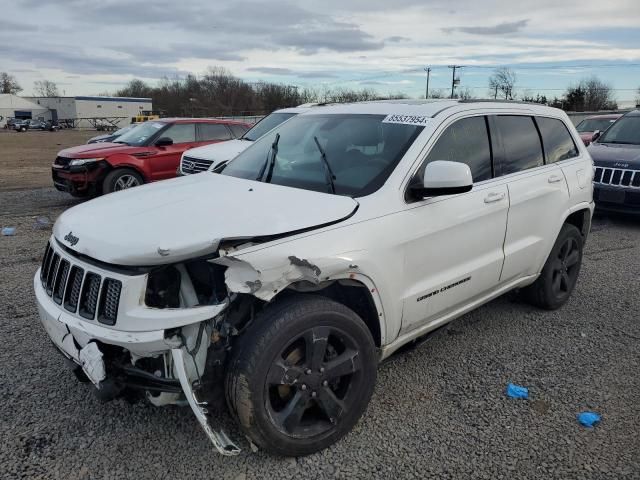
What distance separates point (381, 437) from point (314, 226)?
4.19 feet

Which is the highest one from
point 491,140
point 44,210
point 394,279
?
point 491,140

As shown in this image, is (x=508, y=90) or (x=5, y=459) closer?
(x=5, y=459)

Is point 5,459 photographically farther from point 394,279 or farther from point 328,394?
point 394,279

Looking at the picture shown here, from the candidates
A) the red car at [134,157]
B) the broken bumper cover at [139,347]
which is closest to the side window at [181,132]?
the red car at [134,157]

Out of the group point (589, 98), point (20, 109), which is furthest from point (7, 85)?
point (589, 98)

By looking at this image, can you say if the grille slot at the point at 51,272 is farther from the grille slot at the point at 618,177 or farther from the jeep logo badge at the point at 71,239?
the grille slot at the point at 618,177

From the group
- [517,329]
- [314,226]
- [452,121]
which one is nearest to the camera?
[314,226]

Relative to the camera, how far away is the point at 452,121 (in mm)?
3568

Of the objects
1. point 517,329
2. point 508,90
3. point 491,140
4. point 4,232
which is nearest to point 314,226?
point 491,140

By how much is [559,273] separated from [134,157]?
7.94 meters

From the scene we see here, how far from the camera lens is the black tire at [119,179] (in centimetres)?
966

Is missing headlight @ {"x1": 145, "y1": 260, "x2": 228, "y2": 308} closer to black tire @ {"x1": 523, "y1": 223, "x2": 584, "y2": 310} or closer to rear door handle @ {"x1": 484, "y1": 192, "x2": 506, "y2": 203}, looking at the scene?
rear door handle @ {"x1": 484, "y1": 192, "x2": 506, "y2": 203}

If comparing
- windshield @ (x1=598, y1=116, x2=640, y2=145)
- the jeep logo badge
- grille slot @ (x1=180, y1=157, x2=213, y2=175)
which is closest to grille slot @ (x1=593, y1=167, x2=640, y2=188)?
windshield @ (x1=598, y1=116, x2=640, y2=145)

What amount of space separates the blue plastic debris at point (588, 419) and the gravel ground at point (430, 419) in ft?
0.14
